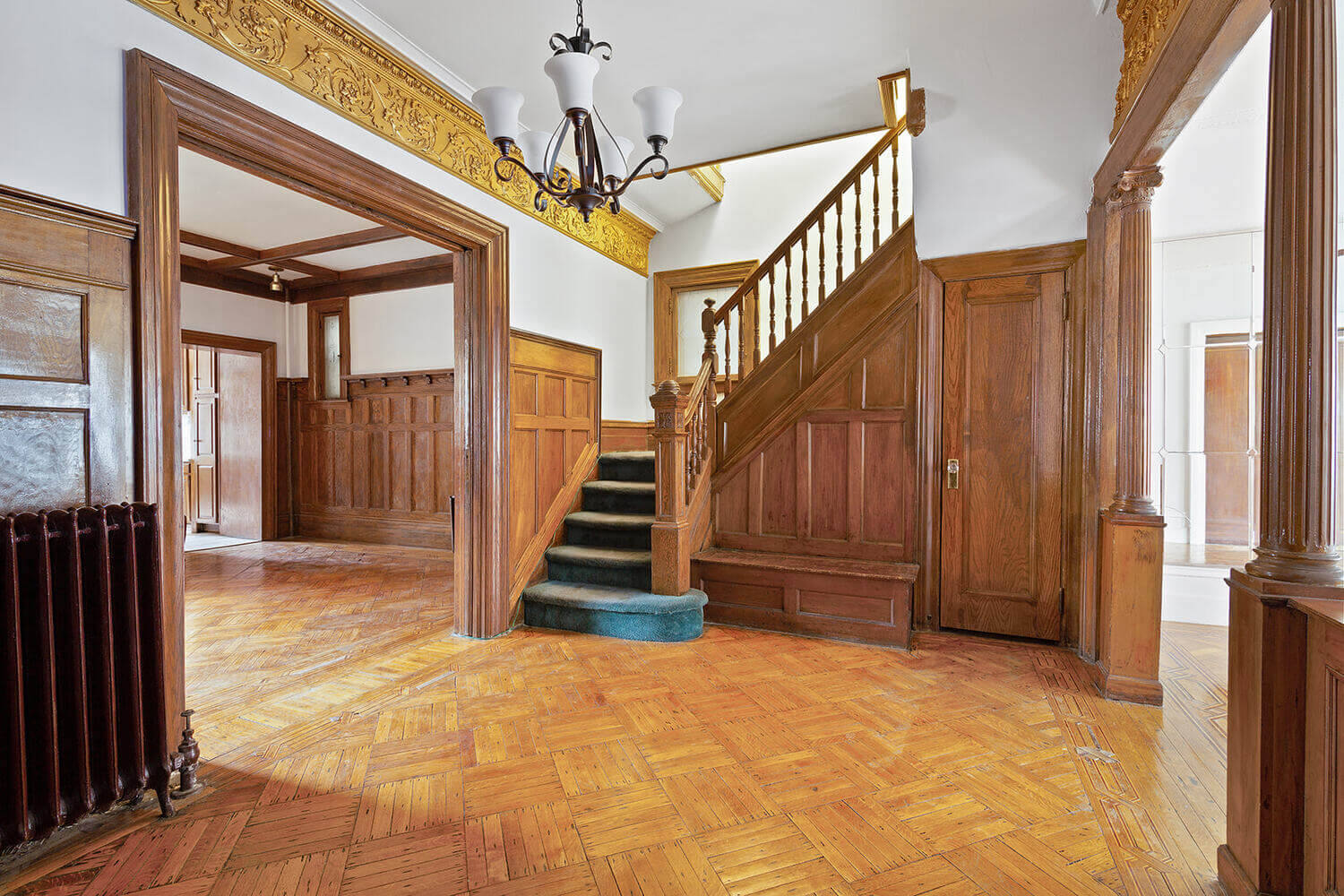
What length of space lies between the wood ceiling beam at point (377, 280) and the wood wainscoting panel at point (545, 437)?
2748 millimetres

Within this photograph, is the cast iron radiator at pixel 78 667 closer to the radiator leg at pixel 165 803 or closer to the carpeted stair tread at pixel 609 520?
the radiator leg at pixel 165 803

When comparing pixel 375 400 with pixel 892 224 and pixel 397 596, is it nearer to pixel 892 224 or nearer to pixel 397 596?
pixel 397 596

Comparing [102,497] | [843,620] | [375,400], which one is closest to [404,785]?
[102,497]

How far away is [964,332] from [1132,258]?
3.07 feet

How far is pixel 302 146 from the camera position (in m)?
2.65

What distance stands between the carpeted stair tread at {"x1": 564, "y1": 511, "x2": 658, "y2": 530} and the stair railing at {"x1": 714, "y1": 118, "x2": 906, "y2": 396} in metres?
1.17

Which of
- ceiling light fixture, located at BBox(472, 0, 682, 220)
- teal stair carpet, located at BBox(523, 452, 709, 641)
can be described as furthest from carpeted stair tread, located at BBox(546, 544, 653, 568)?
ceiling light fixture, located at BBox(472, 0, 682, 220)

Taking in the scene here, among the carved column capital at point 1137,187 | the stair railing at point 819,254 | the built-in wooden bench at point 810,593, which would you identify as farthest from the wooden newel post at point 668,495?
the carved column capital at point 1137,187

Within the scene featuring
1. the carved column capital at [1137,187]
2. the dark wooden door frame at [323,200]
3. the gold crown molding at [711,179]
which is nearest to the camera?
the dark wooden door frame at [323,200]

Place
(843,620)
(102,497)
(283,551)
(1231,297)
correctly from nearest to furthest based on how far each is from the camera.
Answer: (102,497), (843,620), (1231,297), (283,551)

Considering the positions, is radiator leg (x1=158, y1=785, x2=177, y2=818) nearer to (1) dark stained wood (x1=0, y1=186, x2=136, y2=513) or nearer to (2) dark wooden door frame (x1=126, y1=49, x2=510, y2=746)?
(2) dark wooden door frame (x1=126, y1=49, x2=510, y2=746)

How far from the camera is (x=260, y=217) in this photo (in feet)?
17.5

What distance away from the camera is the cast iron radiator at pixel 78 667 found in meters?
1.63

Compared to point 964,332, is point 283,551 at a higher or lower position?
lower
